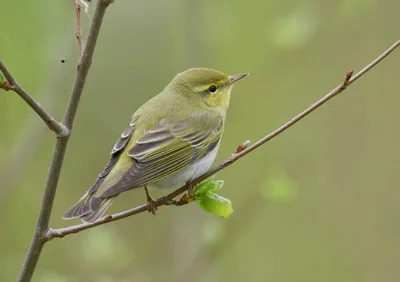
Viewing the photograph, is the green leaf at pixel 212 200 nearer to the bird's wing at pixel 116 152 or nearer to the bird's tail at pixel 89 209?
the bird's tail at pixel 89 209

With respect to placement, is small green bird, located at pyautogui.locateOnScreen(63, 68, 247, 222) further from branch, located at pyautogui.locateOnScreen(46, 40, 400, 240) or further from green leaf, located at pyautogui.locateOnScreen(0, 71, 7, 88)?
green leaf, located at pyautogui.locateOnScreen(0, 71, 7, 88)

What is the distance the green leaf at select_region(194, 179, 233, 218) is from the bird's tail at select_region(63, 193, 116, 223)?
0.55 m

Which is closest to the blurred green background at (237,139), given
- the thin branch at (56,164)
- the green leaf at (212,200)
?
the green leaf at (212,200)

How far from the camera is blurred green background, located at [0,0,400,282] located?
16.3 ft

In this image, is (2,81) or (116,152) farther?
(116,152)

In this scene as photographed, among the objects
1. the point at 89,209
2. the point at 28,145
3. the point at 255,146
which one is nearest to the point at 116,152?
the point at 89,209

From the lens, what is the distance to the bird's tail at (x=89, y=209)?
11.0 feet

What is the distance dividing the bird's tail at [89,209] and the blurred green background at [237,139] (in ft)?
3.42

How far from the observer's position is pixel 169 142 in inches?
168

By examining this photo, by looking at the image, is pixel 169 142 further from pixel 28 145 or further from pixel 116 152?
pixel 28 145

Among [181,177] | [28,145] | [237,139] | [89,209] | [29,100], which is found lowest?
[237,139]

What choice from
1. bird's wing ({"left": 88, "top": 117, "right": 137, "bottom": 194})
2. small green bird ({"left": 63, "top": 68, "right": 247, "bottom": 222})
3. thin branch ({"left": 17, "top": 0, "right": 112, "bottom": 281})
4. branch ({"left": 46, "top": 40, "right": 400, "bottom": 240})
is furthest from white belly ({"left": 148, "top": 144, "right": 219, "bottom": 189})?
thin branch ({"left": 17, "top": 0, "right": 112, "bottom": 281})

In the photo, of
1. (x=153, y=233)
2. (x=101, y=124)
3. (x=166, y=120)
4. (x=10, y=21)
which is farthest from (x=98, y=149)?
(x=166, y=120)

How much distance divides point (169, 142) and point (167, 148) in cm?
6
